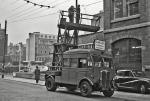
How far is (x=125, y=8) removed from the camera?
80.1ft

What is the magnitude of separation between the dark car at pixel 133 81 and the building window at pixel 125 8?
654 cm

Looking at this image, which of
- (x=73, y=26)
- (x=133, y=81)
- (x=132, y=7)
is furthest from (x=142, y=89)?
(x=132, y=7)

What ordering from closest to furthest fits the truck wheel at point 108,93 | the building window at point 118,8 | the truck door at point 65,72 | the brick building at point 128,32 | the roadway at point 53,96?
the roadway at point 53,96 → the truck wheel at point 108,93 → the truck door at point 65,72 → the brick building at point 128,32 → the building window at point 118,8

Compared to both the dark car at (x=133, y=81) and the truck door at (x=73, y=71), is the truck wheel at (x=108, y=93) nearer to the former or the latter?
the truck door at (x=73, y=71)

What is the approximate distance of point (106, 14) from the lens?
26.5 meters

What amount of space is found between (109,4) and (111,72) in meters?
11.5

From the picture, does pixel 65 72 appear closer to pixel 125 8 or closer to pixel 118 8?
pixel 125 8

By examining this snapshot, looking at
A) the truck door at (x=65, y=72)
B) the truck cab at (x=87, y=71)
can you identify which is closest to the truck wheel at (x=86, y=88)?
the truck cab at (x=87, y=71)

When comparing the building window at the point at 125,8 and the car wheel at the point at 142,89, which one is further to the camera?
the building window at the point at 125,8

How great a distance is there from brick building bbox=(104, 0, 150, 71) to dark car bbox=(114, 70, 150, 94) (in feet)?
9.19

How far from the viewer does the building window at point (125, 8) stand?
2359cm

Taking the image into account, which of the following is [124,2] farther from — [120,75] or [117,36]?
[120,75]

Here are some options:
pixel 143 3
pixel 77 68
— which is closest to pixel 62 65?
pixel 77 68

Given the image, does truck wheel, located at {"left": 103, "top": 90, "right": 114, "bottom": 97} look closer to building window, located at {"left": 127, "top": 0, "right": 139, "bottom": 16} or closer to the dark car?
the dark car
